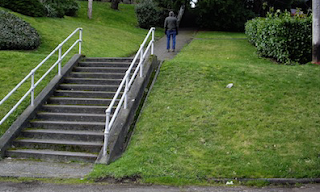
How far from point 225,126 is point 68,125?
12.4 ft

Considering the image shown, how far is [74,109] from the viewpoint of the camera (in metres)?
10.0

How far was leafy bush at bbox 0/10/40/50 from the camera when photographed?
606 inches

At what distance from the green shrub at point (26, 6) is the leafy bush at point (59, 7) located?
1.49 m

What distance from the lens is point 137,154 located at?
797 cm

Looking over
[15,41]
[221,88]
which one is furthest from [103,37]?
[221,88]

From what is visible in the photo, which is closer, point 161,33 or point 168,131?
point 168,131

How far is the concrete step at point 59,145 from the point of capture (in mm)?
8484

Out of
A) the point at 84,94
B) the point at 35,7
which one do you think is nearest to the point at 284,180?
the point at 84,94

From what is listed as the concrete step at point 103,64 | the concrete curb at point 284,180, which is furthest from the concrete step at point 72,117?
the concrete curb at point 284,180

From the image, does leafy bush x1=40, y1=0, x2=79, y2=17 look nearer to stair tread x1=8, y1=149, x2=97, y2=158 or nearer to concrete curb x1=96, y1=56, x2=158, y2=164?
concrete curb x1=96, y1=56, x2=158, y2=164

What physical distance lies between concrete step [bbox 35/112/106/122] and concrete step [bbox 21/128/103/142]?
537mm

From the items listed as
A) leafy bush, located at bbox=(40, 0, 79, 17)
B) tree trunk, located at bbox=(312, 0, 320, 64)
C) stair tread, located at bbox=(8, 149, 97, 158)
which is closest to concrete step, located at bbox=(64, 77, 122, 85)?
stair tread, located at bbox=(8, 149, 97, 158)

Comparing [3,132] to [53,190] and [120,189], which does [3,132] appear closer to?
[53,190]

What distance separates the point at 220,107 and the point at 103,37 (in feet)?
41.9
